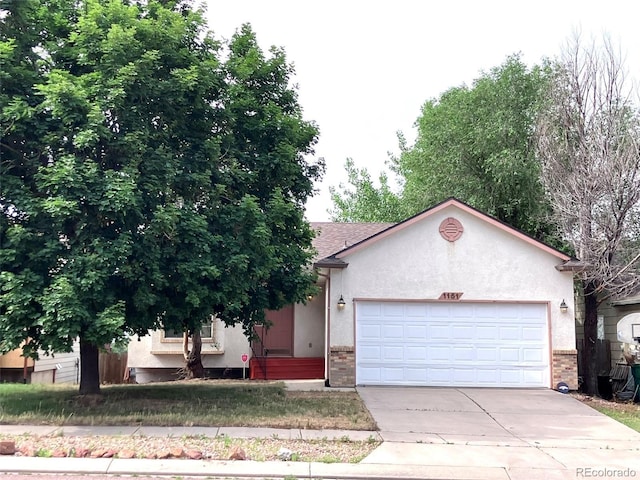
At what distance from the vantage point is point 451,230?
614 inches

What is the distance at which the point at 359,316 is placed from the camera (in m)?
15.3

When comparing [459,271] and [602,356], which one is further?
[602,356]

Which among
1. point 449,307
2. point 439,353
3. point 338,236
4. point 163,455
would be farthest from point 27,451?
point 338,236

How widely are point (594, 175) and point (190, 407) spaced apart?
11308mm

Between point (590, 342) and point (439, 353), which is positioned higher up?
point (590, 342)

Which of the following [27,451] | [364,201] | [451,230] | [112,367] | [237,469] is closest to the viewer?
[237,469]

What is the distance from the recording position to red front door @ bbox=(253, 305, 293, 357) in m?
18.6

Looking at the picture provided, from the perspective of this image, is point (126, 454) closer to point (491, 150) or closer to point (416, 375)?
point (416, 375)

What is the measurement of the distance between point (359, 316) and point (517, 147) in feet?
32.0

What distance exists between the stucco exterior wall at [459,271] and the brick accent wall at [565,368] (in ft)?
0.60

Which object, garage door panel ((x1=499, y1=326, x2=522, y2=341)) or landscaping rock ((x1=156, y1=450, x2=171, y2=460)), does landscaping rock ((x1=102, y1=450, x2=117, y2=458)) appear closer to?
landscaping rock ((x1=156, y1=450, x2=171, y2=460))

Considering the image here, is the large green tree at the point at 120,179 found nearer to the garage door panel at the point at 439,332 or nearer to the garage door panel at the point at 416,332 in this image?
the garage door panel at the point at 416,332

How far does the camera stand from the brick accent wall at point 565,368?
1505cm

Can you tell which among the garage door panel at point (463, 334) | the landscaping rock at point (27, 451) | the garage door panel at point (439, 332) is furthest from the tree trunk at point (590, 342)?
the landscaping rock at point (27, 451)
